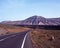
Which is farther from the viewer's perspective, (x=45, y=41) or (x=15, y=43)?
(x=45, y=41)

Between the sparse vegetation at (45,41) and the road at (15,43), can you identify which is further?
the sparse vegetation at (45,41)

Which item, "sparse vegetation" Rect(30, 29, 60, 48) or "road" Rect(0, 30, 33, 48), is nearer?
"road" Rect(0, 30, 33, 48)

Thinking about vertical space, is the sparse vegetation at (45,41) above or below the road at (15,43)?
below

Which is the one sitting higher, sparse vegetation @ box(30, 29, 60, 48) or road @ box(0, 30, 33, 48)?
road @ box(0, 30, 33, 48)

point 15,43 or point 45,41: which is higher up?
point 15,43
